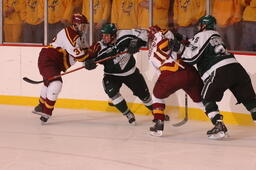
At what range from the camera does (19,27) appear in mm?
9070

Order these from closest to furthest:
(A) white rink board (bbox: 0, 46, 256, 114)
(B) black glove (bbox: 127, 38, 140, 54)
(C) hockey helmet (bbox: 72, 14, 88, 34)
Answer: (B) black glove (bbox: 127, 38, 140, 54) < (C) hockey helmet (bbox: 72, 14, 88, 34) < (A) white rink board (bbox: 0, 46, 256, 114)

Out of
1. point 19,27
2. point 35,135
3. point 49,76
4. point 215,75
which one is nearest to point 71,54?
point 49,76

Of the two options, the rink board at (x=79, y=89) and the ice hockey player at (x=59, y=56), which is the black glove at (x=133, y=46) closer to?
the ice hockey player at (x=59, y=56)

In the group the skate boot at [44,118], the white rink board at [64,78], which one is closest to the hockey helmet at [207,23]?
the white rink board at [64,78]

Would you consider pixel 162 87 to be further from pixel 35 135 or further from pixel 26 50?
pixel 26 50

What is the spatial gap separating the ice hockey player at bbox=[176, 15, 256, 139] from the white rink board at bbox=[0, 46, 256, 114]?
1.28 meters

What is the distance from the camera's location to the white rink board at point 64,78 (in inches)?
297

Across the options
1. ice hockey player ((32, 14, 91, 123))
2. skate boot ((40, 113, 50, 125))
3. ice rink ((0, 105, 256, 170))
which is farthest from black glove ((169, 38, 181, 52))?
skate boot ((40, 113, 50, 125))

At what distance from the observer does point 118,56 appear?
671 cm

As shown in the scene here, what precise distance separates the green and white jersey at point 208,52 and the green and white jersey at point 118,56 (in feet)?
2.92

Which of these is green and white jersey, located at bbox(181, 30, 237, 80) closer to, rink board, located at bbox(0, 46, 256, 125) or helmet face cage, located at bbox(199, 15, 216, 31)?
helmet face cage, located at bbox(199, 15, 216, 31)

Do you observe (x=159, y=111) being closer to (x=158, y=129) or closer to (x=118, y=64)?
(x=158, y=129)

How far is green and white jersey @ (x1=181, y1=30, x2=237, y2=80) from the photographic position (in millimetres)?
5746

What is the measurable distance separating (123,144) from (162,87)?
61 centimetres
